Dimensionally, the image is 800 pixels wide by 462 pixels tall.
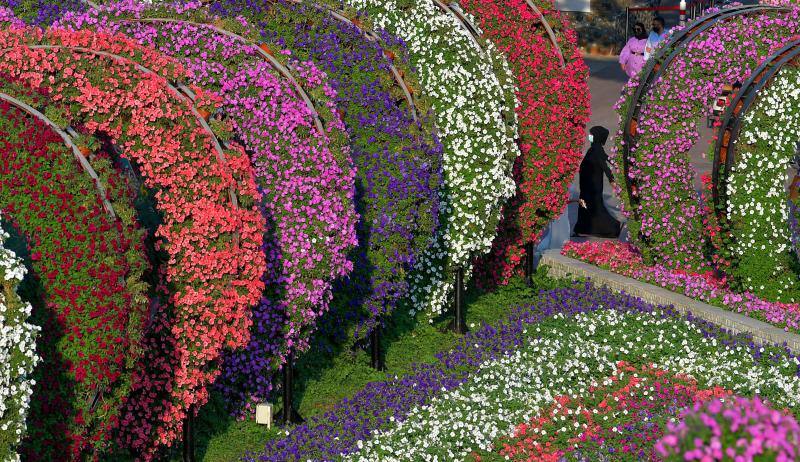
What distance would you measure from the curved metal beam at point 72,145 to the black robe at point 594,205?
365 inches

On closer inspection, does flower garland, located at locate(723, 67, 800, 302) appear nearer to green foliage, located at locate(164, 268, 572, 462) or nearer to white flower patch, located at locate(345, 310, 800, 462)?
white flower patch, located at locate(345, 310, 800, 462)

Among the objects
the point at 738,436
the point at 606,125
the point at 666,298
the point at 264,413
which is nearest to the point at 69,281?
the point at 264,413

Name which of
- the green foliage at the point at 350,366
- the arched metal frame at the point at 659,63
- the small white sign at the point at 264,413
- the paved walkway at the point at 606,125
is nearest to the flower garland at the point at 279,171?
the small white sign at the point at 264,413

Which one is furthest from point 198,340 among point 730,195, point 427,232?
point 730,195

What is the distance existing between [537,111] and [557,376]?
376cm

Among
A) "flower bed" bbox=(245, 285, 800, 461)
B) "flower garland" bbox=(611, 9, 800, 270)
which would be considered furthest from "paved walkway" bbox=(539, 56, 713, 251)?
"flower bed" bbox=(245, 285, 800, 461)

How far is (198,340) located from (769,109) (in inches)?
232

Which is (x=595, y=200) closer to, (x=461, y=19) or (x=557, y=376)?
(x=461, y=19)

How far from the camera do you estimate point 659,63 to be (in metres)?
13.1

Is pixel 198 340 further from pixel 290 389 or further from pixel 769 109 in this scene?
pixel 769 109

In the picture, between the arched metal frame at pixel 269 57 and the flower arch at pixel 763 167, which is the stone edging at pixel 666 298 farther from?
the arched metal frame at pixel 269 57

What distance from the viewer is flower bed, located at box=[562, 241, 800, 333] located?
11.4m

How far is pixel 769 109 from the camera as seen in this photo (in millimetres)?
11562

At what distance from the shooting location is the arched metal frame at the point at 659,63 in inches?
504
